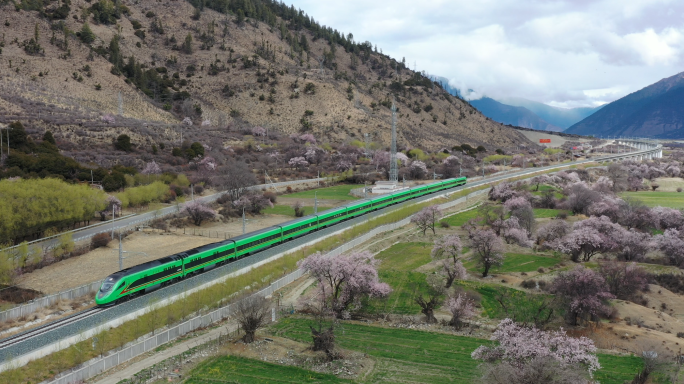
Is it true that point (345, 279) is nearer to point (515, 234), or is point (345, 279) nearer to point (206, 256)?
point (206, 256)

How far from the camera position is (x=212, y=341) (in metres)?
28.4

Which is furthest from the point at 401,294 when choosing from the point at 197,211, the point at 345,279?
the point at 197,211

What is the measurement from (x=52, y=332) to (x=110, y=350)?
3.86 m

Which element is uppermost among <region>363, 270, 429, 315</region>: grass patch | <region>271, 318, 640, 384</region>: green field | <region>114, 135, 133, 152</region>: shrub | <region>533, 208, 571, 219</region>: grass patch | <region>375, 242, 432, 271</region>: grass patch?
<region>114, 135, 133, 152</region>: shrub

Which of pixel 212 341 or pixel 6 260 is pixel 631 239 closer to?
pixel 212 341

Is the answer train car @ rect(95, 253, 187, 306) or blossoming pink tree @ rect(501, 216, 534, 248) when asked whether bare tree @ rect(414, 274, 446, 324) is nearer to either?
blossoming pink tree @ rect(501, 216, 534, 248)

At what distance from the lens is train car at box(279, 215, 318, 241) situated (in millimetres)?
49156

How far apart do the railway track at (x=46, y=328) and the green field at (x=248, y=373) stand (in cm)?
929

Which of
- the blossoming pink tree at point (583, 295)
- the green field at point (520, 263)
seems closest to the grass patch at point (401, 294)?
the green field at point (520, 263)

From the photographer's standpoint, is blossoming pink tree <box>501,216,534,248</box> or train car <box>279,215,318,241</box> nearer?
blossoming pink tree <box>501,216,534,248</box>

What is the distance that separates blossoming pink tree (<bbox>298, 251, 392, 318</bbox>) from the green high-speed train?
8926 millimetres

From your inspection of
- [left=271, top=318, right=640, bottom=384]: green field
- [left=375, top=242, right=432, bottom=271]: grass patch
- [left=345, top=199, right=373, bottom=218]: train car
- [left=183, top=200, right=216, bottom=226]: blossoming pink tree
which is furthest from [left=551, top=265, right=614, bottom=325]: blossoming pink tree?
[left=183, top=200, right=216, bottom=226]: blossoming pink tree

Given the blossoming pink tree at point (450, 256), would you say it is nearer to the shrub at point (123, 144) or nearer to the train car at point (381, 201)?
the train car at point (381, 201)

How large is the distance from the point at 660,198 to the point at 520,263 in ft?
160
